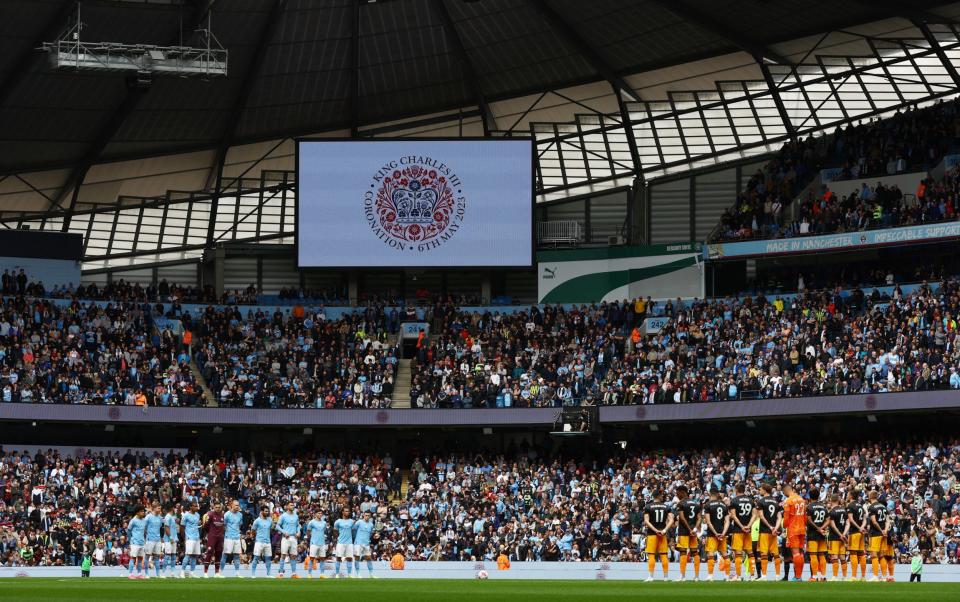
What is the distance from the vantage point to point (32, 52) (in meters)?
50.6

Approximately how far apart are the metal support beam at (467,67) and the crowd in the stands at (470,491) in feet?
53.8

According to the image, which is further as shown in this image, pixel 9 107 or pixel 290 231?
pixel 290 231

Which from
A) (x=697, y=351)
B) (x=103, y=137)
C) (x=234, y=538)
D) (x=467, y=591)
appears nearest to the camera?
(x=467, y=591)

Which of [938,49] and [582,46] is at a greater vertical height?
[582,46]

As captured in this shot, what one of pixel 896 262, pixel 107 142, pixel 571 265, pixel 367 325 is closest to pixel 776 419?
pixel 896 262

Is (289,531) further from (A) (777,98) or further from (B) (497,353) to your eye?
(A) (777,98)

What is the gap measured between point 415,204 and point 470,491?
14.3m

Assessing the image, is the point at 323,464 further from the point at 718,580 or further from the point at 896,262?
the point at 718,580

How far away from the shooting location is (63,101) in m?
55.0

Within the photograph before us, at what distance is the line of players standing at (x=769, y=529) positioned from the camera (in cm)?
2803

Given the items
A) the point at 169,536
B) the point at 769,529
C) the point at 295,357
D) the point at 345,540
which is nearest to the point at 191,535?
the point at 169,536

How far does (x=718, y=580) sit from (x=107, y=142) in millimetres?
38607

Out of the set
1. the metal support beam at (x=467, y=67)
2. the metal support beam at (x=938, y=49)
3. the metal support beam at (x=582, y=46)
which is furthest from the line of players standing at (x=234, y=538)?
the metal support beam at (x=938, y=49)

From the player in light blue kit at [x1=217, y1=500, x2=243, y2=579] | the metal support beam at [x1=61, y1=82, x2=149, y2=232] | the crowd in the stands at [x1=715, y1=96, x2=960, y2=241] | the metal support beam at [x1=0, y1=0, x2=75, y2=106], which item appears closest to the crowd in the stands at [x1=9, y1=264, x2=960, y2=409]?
the crowd in the stands at [x1=715, y1=96, x2=960, y2=241]
